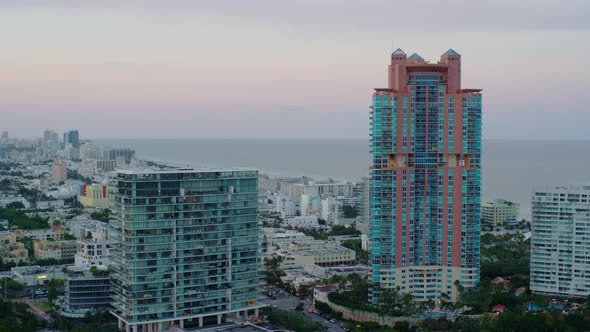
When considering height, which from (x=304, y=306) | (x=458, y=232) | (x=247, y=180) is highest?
(x=247, y=180)

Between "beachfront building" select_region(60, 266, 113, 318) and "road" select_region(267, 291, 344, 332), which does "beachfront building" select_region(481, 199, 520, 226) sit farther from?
"beachfront building" select_region(60, 266, 113, 318)

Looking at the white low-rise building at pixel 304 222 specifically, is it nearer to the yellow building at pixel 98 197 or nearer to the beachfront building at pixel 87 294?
the yellow building at pixel 98 197

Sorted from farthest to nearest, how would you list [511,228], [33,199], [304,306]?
1. [33,199]
2. [511,228]
3. [304,306]

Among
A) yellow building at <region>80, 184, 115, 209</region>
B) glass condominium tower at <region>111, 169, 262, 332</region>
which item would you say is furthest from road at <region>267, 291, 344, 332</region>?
yellow building at <region>80, 184, 115, 209</region>

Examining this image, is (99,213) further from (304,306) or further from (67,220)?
(304,306)

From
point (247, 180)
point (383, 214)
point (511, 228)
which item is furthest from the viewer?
point (511, 228)

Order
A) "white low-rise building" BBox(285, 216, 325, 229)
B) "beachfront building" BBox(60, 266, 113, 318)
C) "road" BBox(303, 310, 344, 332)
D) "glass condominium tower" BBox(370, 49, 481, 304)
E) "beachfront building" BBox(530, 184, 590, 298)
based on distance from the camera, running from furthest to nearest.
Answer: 1. "white low-rise building" BBox(285, 216, 325, 229)
2. "beachfront building" BBox(530, 184, 590, 298)
3. "glass condominium tower" BBox(370, 49, 481, 304)
4. "beachfront building" BBox(60, 266, 113, 318)
5. "road" BBox(303, 310, 344, 332)

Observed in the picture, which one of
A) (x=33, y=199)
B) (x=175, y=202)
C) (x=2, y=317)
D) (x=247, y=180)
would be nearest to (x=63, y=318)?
(x=2, y=317)
